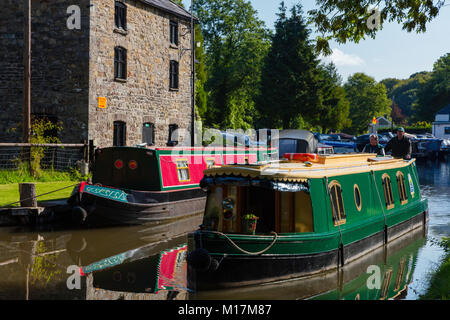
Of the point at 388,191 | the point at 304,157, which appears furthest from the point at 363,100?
the point at 304,157

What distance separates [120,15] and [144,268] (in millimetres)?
15537

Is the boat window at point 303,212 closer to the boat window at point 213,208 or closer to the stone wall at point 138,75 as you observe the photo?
the boat window at point 213,208

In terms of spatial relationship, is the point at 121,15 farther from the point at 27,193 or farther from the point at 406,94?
the point at 406,94

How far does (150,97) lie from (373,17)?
16258mm

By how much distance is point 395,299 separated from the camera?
8.52 m

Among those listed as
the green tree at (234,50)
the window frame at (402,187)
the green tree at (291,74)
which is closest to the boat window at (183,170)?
the window frame at (402,187)

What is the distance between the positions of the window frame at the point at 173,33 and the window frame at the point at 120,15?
3766mm

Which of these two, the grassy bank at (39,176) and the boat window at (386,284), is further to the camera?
the grassy bank at (39,176)

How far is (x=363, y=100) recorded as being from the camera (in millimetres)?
81188

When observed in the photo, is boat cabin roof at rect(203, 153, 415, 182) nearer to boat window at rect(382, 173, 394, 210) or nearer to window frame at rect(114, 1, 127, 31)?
boat window at rect(382, 173, 394, 210)

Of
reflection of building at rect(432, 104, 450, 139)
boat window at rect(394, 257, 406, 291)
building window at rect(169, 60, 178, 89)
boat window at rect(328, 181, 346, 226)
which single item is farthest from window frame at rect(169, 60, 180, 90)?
reflection of building at rect(432, 104, 450, 139)

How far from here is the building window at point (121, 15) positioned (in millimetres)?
22516
